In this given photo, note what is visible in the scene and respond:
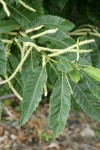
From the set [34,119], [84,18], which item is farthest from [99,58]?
[34,119]

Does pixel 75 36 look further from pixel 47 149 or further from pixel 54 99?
pixel 47 149

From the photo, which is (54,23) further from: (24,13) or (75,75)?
(75,75)

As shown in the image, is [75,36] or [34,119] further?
[34,119]

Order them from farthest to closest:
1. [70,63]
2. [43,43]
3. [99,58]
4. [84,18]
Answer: [84,18] < [99,58] < [43,43] < [70,63]

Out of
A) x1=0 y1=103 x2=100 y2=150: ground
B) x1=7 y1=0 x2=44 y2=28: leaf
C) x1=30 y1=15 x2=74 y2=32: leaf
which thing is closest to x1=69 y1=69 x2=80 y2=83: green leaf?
x1=30 y1=15 x2=74 y2=32: leaf

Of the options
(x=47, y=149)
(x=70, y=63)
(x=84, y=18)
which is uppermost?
(x=84, y=18)

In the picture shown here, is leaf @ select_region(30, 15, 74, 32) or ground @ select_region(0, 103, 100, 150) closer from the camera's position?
leaf @ select_region(30, 15, 74, 32)

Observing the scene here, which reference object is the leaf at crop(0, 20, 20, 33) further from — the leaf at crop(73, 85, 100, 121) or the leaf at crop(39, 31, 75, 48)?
the leaf at crop(73, 85, 100, 121)
